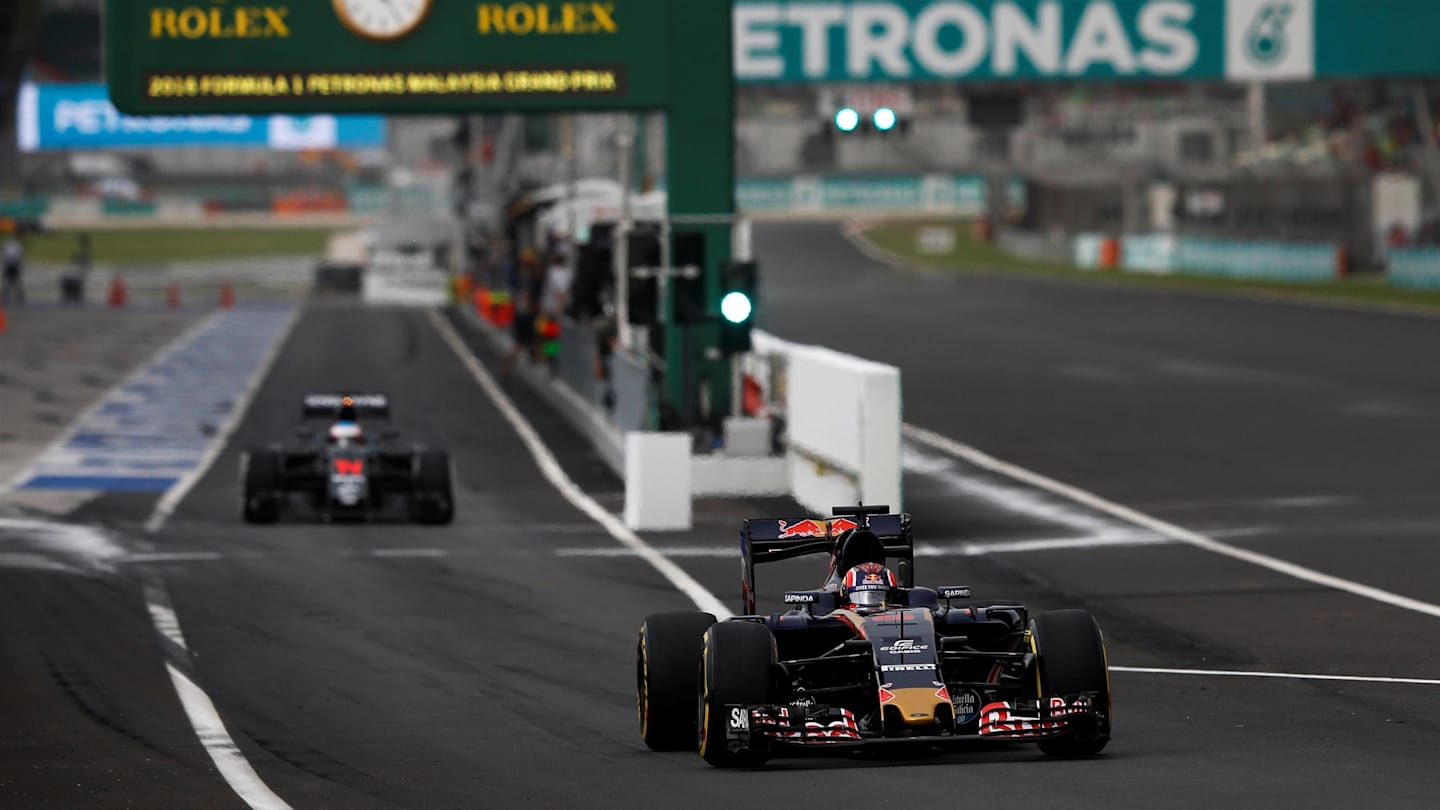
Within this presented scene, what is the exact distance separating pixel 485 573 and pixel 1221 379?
22.3 metres

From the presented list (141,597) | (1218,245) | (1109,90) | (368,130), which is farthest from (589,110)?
(1109,90)

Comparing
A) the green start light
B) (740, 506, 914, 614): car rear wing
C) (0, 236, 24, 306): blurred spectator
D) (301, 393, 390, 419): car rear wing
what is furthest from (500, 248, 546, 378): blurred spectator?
(740, 506, 914, 614): car rear wing

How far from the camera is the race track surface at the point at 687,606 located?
10875mm

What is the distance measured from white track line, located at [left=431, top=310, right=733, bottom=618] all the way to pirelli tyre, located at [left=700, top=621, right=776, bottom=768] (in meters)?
5.55

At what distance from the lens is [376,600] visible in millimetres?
18469

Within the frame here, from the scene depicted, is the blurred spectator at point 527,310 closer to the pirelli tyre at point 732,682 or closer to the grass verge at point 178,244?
the pirelli tyre at point 732,682

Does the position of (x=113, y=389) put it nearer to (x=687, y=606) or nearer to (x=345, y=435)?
(x=345, y=435)

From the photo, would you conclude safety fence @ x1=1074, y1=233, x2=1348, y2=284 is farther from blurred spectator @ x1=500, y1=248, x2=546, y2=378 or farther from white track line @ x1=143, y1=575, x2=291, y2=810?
white track line @ x1=143, y1=575, x2=291, y2=810

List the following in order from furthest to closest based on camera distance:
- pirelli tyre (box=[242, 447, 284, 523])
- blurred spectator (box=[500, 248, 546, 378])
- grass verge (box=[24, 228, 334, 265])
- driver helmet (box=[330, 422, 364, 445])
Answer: grass verge (box=[24, 228, 334, 265])
blurred spectator (box=[500, 248, 546, 378])
driver helmet (box=[330, 422, 364, 445])
pirelli tyre (box=[242, 447, 284, 523])

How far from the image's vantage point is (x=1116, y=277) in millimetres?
79312

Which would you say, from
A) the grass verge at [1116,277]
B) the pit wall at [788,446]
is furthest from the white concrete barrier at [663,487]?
the grass verge at [1116,277]

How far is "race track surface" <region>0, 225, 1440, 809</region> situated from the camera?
428 inches

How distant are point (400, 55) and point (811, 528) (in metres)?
15.1

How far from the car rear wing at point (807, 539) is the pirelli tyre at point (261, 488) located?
38.1ft
